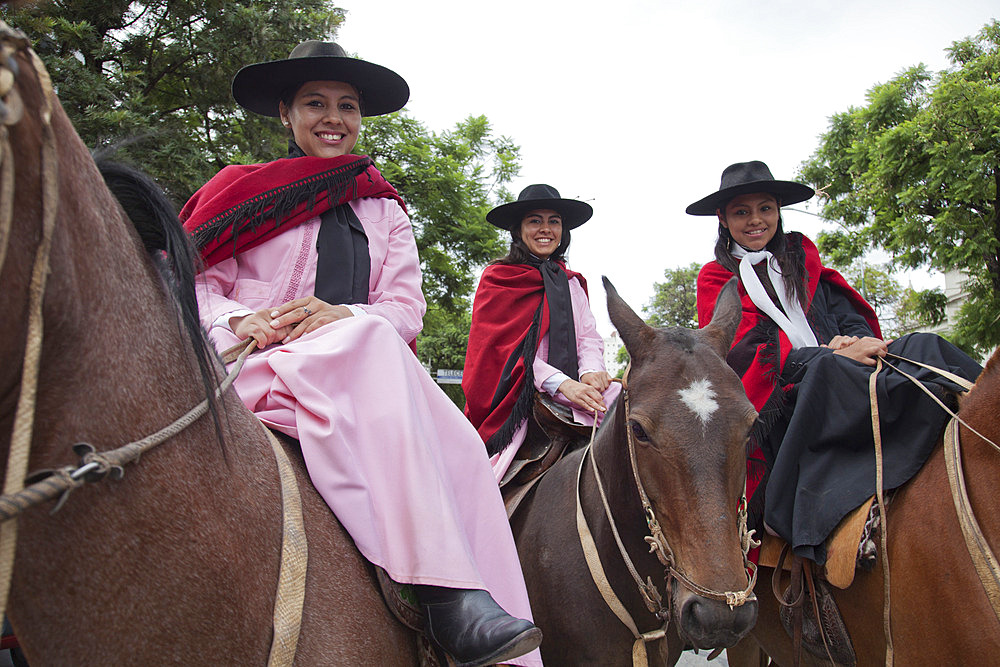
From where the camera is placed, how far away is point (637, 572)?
2.91m

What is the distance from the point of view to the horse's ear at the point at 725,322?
9.79ft

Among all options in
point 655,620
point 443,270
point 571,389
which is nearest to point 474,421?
point 571,389

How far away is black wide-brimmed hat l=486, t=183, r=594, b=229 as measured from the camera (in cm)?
491

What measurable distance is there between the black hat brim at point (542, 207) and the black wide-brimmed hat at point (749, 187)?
956mm

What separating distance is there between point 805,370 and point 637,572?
1.42 meters

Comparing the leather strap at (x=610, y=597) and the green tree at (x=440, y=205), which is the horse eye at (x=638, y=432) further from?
the green tree at (x=440, y=205)

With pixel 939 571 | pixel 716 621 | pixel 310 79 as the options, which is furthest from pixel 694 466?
pixel 310 79

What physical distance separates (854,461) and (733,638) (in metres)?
1.26

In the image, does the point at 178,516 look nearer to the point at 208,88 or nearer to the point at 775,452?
the point at 775,452

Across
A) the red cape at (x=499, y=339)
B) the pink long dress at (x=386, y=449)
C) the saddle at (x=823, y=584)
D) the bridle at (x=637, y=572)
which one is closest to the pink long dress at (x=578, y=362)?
the red cape at (x=499, y=339)

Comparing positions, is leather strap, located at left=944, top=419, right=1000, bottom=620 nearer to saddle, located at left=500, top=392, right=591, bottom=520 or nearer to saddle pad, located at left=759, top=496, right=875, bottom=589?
saddle pad, located at left=759, top=496, right=875, bottom=589

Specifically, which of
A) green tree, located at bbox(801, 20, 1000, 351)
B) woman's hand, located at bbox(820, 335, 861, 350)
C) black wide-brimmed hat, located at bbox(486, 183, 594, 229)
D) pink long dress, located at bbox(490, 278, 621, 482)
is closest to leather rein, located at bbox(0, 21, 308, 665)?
pink long dress, located at bbox(490, 278, 621, 482)

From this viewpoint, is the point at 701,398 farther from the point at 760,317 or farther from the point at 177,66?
the point at 177,66

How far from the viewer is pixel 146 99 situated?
10.8 m
